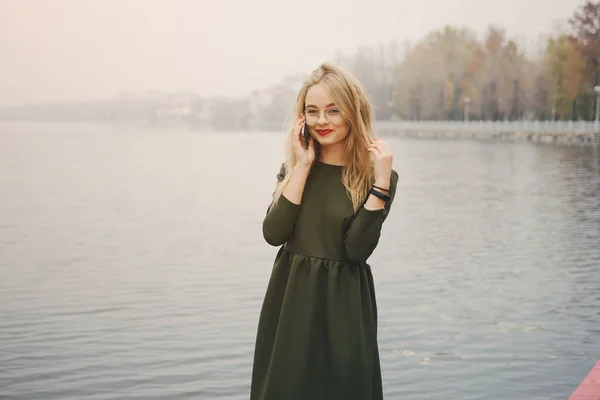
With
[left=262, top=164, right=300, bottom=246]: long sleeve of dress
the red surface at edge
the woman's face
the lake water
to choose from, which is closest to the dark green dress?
[left=262, top=164, right=300, bottom=246]: long sleeve of dress

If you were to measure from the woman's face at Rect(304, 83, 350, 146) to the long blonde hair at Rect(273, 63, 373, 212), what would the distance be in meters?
0.02

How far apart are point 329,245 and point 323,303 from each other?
157 mm

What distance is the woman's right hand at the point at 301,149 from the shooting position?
93.4 inches

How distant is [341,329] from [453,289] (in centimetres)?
472

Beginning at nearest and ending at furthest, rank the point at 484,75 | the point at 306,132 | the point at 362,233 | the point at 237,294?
the point at 362,233, the point at 306,132, the point at 237,294, the point at 484,75

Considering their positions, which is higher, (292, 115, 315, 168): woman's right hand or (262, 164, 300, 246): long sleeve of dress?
(292, 115, 315, 168): woman's right hand

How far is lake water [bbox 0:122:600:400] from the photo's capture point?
183 inches

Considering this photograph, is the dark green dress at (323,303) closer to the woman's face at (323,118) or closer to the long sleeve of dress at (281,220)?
the long sleeve of dress at (281,220)

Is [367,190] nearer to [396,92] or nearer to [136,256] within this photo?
[136,256]

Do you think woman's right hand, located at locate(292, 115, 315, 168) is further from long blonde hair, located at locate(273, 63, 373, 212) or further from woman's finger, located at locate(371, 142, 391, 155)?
woman's finger, located at locate(371, 142, 391, 155)

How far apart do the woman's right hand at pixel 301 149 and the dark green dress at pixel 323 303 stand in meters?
0.07

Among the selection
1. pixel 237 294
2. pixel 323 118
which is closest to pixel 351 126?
pixel 323 118

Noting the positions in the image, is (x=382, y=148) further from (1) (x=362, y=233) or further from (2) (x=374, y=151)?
(1) (x=362, y=233)

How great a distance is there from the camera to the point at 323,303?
238cm
